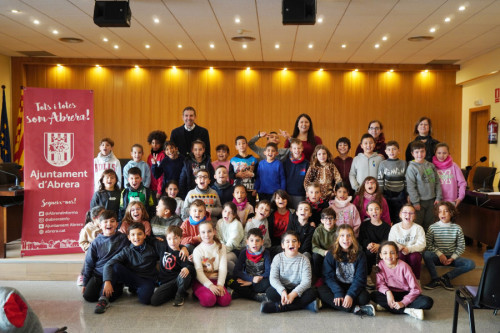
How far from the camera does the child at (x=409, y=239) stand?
4.09 meters

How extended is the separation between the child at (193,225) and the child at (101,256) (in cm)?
60

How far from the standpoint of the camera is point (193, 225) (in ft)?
14.3

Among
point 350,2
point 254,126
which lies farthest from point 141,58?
point 350,2

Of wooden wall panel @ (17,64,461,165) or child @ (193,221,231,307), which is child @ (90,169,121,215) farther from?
wooden wall panel @ (17,64,461,165)

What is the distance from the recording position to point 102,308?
3.57 meters

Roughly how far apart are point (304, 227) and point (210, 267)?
1.06m

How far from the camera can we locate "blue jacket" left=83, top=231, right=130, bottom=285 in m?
3.97

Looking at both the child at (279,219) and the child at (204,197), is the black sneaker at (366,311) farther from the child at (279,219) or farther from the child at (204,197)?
the child at (204,197)

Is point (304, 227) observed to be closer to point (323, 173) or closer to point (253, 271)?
point (253, 271)

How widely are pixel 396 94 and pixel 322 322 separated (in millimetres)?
8456

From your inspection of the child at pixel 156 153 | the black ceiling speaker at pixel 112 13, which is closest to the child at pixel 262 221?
the child at pixel 156 153

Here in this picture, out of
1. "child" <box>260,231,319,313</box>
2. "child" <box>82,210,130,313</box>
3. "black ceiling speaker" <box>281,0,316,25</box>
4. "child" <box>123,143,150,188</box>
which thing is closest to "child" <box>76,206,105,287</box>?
"child" <box>82,210,130,313</box>

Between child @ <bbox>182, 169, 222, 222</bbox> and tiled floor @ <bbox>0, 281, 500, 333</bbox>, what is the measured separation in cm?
111

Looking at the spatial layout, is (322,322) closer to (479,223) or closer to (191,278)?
(191,278)
